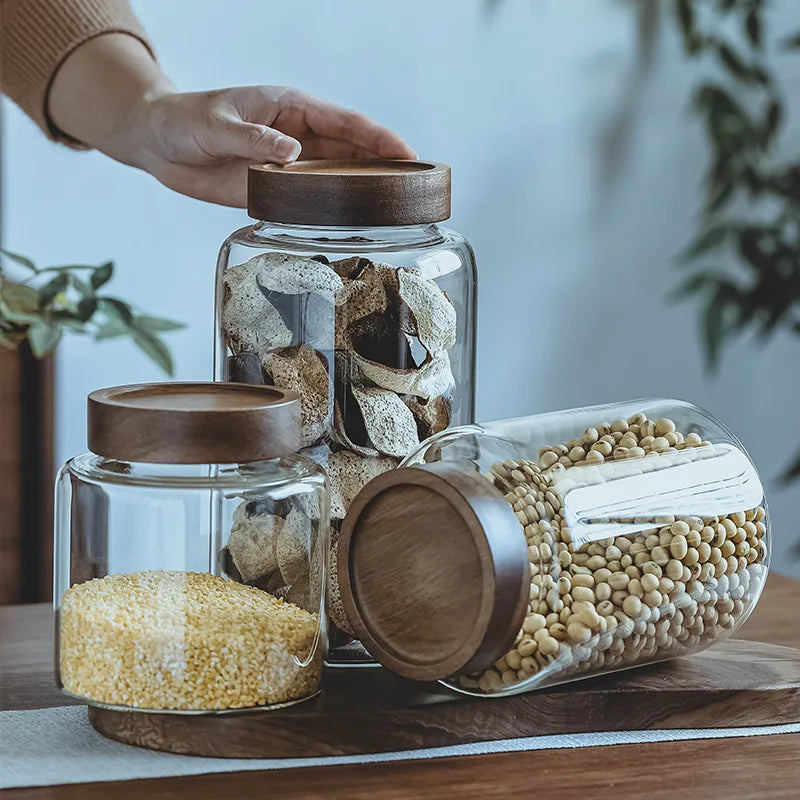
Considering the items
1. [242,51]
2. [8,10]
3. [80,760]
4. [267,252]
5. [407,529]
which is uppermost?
[242,51]

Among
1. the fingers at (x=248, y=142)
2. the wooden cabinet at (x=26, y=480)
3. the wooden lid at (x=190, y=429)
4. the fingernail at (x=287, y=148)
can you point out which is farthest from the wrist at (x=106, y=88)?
the wooden cabinet at (x=26, y=480)

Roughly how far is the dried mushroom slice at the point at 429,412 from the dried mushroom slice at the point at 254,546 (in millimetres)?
124

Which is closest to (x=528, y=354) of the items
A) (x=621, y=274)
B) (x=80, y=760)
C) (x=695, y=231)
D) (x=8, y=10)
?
(x=621, y=274)

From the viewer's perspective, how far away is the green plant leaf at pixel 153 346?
4.38 feet

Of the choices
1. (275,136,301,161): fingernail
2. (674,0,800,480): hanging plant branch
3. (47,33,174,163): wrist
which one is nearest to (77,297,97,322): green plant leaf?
(47,33,174,163): wrist

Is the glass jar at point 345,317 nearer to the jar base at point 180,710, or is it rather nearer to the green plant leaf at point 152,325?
the jar base at point 180,710

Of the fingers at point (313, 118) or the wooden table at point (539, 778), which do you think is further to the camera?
the fingers at point (313, 118)

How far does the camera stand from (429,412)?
80cm

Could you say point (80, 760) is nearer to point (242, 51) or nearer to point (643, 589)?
point (643, 589)

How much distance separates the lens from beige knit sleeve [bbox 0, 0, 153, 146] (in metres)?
1.09

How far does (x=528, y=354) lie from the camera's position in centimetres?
231

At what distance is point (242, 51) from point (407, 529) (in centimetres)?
150

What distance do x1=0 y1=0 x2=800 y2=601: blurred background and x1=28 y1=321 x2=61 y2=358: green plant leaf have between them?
0.81m

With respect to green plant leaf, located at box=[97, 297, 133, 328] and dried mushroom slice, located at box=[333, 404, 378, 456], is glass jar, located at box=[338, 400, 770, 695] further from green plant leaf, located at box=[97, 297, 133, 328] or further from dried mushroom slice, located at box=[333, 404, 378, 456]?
green plant leaf, located at box=[97, 297, 133, 328]
